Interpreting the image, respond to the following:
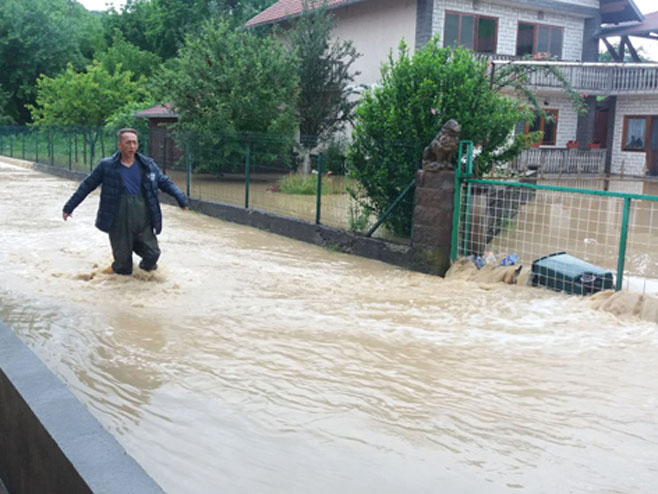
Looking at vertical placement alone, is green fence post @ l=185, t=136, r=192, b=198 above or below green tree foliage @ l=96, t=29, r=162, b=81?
below

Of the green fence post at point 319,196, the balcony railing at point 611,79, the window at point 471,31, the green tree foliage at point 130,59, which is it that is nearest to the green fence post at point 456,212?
the green fence post at point 319,196

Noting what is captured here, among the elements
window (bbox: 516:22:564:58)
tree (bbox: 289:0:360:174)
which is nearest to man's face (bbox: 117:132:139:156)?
tree (bbox: 289:0:360:174)

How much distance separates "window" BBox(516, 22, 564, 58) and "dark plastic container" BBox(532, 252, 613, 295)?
20928 mm

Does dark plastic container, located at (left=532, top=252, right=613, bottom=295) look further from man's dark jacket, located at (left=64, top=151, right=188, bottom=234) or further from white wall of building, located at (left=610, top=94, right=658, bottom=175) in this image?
white wall of building, located at (left=610, top=94, right=658, bottom=175)

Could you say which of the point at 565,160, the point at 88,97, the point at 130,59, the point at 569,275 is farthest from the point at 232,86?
the point at 130,59

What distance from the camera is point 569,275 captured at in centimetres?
849

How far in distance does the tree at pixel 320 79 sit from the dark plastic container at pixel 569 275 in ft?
51.6

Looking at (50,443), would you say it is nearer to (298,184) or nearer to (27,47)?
(298,184)

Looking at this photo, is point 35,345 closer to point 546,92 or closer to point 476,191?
point 476,191

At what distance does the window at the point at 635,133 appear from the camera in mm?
31250

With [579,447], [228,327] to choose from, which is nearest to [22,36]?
[228,327]

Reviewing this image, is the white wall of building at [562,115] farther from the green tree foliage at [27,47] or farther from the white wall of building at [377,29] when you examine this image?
the green tree foliage at [27,47]

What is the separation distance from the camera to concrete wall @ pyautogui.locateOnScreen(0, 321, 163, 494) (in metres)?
2.55

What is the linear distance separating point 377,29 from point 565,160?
9133 mm
